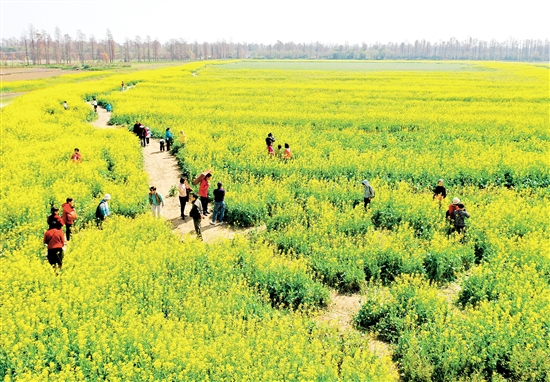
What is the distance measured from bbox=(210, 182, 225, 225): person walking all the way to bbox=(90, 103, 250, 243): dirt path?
31 centimetres

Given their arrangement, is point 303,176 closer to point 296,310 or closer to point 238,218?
point 238,218

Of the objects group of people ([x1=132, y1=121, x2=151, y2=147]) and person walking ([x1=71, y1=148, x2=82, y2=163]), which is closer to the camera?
person walking ([x1=71, y1=148, x2=82, y2=163])

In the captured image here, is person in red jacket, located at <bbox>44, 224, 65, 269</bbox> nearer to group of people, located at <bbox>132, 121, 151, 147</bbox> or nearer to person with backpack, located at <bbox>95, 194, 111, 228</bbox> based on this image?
person with backpack, located at <bbox>95, 194, 111, 228</bbox>

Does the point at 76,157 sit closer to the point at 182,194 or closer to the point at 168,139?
the point at 168,139

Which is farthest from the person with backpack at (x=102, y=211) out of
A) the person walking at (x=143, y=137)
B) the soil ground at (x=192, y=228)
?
the person walking at (x=143, y=137)

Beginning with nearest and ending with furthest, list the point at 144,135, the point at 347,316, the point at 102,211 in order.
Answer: the point at 347,316
the point at 102,211
the point at 144,135

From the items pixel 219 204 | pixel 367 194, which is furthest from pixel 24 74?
pixel 367 194

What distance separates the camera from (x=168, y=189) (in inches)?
716

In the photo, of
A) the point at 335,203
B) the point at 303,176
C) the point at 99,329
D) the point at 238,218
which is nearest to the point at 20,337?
the point at 99,329

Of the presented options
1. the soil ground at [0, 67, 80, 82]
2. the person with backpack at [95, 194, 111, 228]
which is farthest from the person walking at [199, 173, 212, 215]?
the soil ground at [0, 67, 80, 82]

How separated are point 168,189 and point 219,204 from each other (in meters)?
4.90

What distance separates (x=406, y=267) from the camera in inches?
420

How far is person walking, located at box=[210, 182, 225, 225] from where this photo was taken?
1387 cm

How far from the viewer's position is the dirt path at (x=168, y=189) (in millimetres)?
13742
